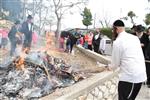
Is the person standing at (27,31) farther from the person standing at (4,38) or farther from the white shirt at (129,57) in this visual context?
the white shirt at (129,57)

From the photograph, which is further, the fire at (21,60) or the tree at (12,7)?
the tree at (12,7)

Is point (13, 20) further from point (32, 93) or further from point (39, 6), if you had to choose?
point (32, 93)

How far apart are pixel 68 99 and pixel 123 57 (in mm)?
1208

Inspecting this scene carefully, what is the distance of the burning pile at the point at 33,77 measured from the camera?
27.9 ft

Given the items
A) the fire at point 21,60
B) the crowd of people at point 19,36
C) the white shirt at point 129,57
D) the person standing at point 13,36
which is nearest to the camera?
the white shirt at point 129,57

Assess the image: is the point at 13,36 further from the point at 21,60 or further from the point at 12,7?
the point at 21,60

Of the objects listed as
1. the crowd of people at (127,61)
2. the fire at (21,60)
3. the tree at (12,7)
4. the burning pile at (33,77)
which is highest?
the tree at (12,7)

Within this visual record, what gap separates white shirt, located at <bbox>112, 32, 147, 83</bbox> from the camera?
5.69 meters

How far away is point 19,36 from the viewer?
443 inches

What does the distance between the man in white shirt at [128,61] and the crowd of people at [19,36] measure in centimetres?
501

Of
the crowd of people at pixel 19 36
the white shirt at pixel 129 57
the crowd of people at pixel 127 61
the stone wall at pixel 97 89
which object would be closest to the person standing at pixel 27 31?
the crowd of people at pixel 19 36

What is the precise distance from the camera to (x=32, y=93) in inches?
333

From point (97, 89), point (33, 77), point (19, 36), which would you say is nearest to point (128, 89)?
point (97, 89)

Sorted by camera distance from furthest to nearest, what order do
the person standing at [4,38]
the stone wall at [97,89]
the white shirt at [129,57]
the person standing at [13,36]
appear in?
the person standing at [4,38] < the person standing at [13,36] < the stone wall at [97,89] < the white shirt at [129,57]
